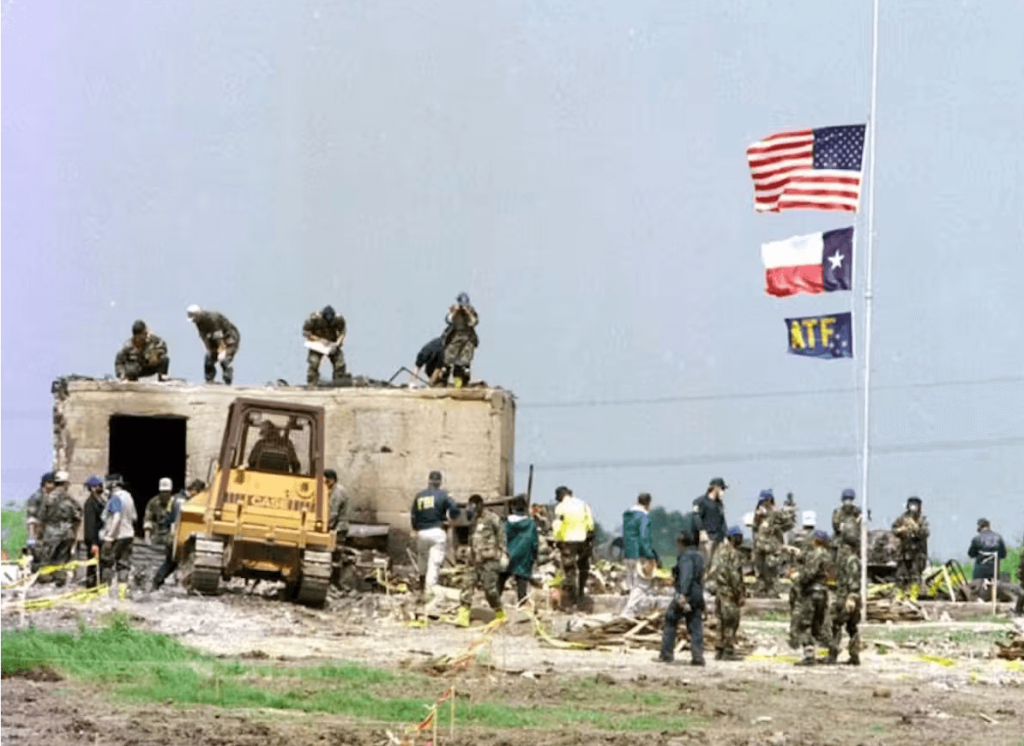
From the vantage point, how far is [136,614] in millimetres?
24828

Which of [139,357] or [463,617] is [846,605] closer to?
[463,617]

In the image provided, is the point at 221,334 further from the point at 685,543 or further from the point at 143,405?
the point at 685,543

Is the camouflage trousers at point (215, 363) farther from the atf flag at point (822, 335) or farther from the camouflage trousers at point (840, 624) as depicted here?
the camouflage trousers at point (840, 624)

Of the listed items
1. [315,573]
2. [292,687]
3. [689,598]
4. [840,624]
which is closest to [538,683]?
[292,687]

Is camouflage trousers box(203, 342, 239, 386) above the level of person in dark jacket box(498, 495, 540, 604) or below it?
above

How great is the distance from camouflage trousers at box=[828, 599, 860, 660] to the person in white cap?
10588 mm

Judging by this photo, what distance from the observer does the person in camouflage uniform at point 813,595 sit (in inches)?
906

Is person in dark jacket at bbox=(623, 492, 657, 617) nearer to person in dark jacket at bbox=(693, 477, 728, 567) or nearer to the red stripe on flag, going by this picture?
person in dark jacket at bbox=(693, 477, 728, 567)

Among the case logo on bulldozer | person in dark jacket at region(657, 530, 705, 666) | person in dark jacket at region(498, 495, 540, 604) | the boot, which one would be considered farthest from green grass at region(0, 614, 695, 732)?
person in dark jacket at region(498, 495, 540, 604)

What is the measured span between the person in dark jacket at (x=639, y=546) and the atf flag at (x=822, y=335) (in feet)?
14.4

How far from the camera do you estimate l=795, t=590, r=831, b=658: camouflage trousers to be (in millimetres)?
23047

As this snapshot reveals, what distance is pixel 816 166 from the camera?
3166cm

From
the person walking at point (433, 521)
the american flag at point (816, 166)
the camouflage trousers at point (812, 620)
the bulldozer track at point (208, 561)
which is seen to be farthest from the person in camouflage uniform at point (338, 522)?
the camouflage trousers at point (812, 620)

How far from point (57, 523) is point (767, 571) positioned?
10963 mm
